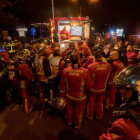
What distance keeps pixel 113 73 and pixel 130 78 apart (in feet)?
8.87

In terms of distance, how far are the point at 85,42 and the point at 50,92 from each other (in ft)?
20.6

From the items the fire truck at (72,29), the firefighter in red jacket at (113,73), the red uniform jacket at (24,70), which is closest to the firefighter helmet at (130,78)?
the firefighter in red jacket at (113,73)

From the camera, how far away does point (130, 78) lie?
1564mm

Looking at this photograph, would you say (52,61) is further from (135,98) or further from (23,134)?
(135,98)

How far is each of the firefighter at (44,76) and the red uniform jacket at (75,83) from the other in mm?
1010

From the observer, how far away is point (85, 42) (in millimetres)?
9867

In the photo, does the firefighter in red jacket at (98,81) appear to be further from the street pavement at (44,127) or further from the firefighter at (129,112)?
the firefighter at (129,112)

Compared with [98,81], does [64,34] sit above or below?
above

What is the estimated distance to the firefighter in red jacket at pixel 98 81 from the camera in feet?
11.4

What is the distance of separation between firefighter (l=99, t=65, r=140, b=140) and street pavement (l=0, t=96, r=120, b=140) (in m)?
2.08

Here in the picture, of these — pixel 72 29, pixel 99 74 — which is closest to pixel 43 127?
pixel 99 74

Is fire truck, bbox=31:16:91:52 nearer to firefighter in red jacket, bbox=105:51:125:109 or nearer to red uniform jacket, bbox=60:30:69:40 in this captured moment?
red uniform jacket, bbox=60:30:69:40

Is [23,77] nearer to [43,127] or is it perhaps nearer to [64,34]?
[43,127]

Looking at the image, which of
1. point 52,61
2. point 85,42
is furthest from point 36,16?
point 52,61
